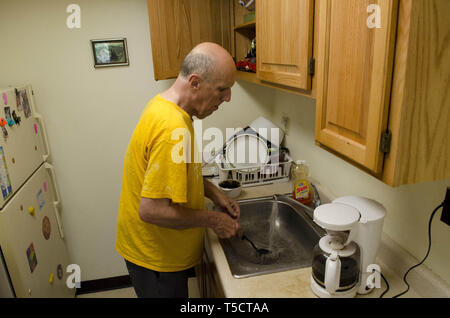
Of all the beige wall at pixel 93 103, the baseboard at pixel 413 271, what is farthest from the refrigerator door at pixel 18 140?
the baseboard at pixel 413 271

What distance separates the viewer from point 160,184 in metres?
1.05

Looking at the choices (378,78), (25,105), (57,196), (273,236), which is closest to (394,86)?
(378,78)

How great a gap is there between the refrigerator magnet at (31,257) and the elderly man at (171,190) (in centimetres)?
61

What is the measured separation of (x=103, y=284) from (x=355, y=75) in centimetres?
247

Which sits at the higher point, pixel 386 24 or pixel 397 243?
pixel 386 24

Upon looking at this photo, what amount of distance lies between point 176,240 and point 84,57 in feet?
4.83

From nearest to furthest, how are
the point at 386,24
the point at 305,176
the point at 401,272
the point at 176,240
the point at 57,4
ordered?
the point at 386,24 < the point at 401,272 < the point at 176,240 < the point at 305,176 < the point at 57,4

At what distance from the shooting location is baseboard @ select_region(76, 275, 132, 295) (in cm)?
245

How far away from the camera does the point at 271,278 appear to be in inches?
41.1

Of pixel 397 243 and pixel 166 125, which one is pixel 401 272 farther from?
pixel 166 125

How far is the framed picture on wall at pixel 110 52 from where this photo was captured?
2043 millimetres

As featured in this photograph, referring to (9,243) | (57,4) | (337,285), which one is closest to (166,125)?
(337,285)

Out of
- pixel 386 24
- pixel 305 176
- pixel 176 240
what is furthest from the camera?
pixel 305 176

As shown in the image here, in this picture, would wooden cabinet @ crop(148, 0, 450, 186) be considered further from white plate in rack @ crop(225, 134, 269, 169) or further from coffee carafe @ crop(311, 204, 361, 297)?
white plate in rack @ crop(225, 134, 269, 169)
